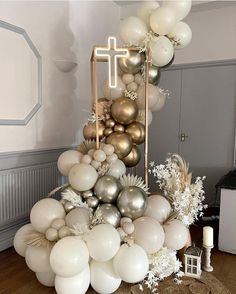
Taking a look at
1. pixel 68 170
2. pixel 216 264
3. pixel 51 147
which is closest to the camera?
pixel 68 170

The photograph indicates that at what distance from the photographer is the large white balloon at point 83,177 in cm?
206

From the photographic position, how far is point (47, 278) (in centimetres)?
204

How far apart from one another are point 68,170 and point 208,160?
2411mm

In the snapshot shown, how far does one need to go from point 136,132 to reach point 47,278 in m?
1.33

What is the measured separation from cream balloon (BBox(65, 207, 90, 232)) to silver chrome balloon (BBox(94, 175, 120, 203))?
175 mm

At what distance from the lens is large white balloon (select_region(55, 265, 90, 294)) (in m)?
1.82

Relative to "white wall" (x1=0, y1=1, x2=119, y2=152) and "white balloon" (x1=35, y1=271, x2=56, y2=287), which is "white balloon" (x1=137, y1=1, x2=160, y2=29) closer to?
"white wall" (x1=0, y1=1, x2=119, y2=152)

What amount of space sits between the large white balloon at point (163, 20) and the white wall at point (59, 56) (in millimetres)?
1250

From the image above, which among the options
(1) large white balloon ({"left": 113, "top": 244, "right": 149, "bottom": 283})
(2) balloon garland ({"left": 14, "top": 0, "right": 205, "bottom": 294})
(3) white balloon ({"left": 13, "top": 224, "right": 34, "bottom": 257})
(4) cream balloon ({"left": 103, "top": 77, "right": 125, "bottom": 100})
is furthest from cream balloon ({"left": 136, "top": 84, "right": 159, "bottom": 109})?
(3) white balloon ({"left": 13, "top": 224, "right": 34, "bottom": 257})

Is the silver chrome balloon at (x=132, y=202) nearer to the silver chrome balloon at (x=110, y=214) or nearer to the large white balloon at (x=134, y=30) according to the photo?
the silver chrome balloon at (x=110, y=214)

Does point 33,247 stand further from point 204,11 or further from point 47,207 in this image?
point 204,11

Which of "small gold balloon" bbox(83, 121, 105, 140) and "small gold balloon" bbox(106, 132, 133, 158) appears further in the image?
"small gold balloon" bbox(83, 121, 105, 140)

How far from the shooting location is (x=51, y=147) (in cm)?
323

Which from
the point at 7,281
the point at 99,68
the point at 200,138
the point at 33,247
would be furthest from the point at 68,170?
the point at 200,138
